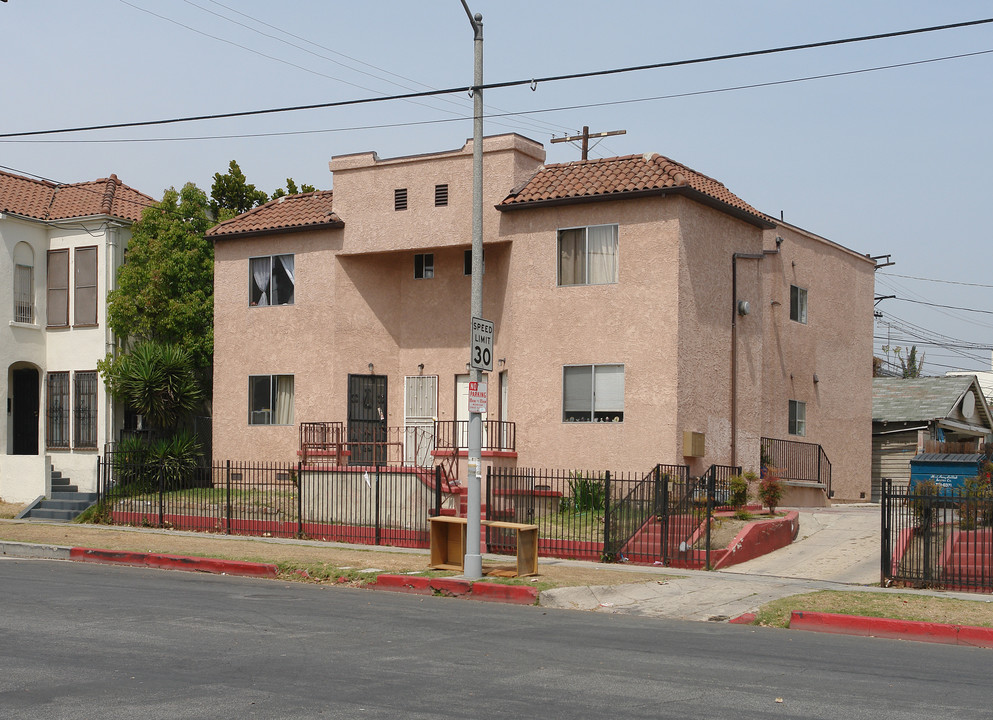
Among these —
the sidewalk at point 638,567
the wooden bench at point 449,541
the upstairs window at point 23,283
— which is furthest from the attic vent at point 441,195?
the upstairs window at point 23,283

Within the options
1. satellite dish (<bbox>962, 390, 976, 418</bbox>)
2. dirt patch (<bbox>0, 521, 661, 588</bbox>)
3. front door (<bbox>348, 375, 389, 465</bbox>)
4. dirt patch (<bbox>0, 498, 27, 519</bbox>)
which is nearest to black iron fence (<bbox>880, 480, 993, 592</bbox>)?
dirt patch (<bbox>0, 521, 661, 588</bbox>)

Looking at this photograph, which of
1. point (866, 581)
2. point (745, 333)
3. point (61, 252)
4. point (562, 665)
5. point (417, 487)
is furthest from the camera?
point (61, 252)

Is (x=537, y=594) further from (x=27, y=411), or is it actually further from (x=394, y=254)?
(x=27, y=411)

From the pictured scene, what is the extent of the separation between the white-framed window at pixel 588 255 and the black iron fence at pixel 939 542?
8.49 meters

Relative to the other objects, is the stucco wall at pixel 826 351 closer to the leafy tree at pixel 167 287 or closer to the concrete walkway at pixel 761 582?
the concrete walkway at pixel 761 582

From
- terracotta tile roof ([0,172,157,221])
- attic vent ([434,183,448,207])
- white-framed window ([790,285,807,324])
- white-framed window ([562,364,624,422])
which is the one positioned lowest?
white-framed window ([562,364,624,422])

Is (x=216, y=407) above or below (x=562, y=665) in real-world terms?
above

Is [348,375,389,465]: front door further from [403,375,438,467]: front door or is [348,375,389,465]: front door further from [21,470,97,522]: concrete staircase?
[21,470,97,522]: concrete staircase

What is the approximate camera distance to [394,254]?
28.0 m

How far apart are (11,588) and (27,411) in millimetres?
18064

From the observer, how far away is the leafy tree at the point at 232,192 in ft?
114

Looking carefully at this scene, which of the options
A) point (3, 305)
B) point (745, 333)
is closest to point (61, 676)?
point (745, 333)

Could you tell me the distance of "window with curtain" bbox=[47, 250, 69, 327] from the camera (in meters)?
30.4

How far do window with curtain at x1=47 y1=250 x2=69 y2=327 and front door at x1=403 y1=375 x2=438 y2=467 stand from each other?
992cm
